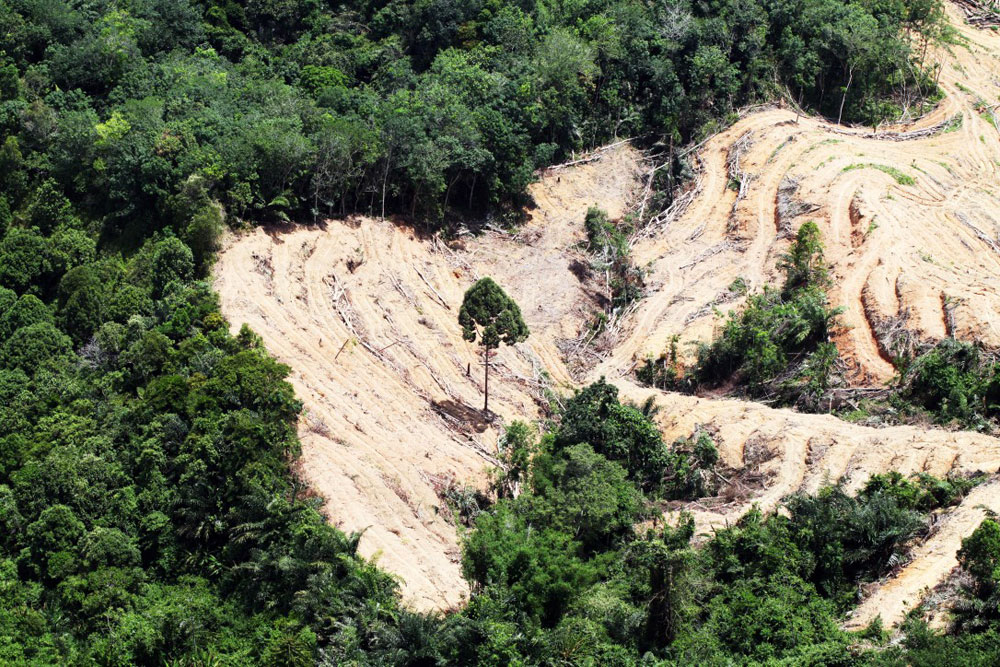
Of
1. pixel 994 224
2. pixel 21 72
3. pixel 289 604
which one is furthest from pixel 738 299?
pixel 21 72

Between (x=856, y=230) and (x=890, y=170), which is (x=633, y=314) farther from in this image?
(x=890, y=170)

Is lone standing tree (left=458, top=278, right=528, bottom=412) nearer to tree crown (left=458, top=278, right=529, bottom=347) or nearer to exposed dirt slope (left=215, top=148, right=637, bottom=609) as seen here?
tree crown (left=458, top=278, right=529, bottom=347)

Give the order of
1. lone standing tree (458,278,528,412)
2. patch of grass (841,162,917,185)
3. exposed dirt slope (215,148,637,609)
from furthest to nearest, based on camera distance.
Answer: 1. patch of grass (841,162,917,185)
2. lone standing tree (458,278,528,412)
3. exposed dirt slope (215,148,637,609)

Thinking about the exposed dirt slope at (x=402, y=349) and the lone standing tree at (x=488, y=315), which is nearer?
the exposed dirt slope at (x=402, y=349)

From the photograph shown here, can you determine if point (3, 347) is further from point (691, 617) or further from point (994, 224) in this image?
point (994, 224)

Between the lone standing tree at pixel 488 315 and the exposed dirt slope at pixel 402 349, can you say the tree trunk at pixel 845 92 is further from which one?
the lone standing tree at pixel 488 315

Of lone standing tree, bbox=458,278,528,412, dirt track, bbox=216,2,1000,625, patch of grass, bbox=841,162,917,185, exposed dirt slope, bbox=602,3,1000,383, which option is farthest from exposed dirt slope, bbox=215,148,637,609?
patch of grass, bbox=841,162,917,185

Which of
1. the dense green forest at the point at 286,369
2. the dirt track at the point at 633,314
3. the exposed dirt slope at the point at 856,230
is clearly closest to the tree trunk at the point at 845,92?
the dense green forest at the point at 286,369
